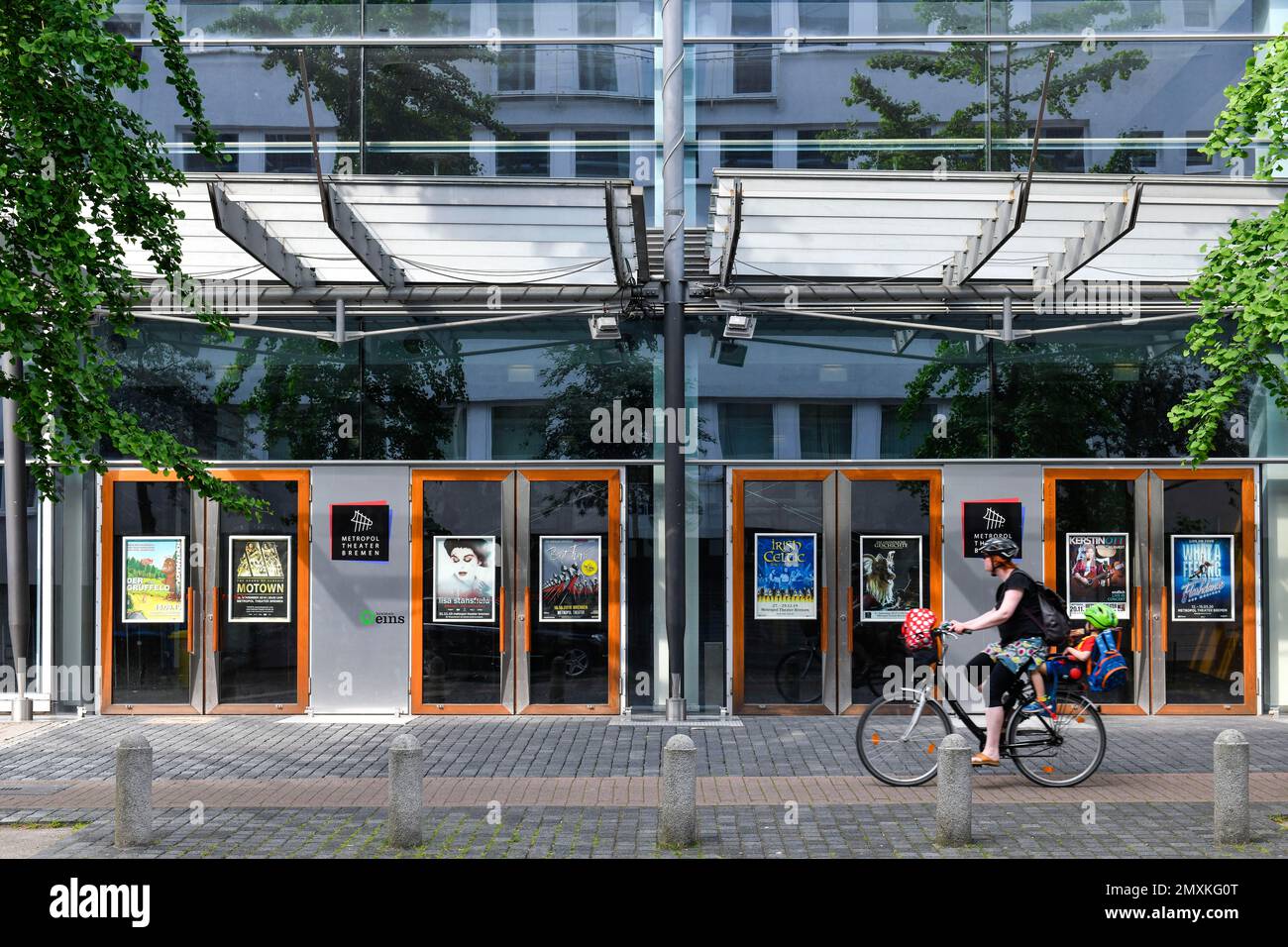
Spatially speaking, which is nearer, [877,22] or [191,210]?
[191,210]

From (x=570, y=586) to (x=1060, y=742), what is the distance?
5.67 m

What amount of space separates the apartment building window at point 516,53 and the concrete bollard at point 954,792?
8.86 metres

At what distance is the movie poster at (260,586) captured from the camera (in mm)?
13156

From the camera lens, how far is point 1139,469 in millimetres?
13000

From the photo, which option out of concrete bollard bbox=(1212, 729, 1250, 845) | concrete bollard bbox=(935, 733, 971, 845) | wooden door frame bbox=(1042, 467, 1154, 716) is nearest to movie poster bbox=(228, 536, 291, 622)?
concrete bollard bbox=(935, 733, 971, 845)

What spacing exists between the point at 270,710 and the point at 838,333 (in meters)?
7.50

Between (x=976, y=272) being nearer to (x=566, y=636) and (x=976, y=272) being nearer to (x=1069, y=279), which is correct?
(x=1069, y=279)

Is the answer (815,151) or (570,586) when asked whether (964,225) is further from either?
(570,586)

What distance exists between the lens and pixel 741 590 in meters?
12.9

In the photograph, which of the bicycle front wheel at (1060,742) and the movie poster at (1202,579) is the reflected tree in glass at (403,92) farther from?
the movie poster at (1202,579)

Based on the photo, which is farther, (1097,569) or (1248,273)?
(1097,569)

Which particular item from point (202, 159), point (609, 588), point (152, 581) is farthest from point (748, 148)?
point (152, 581)

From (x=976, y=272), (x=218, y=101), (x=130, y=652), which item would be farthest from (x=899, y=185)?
(x=130, y=652)
